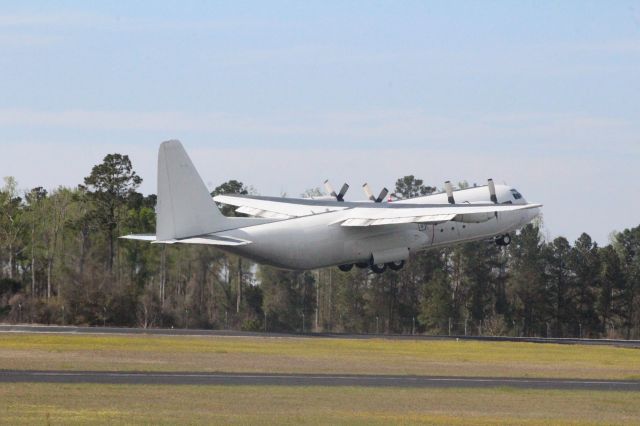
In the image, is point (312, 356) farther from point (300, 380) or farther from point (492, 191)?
point (492, 191)

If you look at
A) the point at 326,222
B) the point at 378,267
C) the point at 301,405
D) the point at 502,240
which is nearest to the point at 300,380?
the point at 301,405

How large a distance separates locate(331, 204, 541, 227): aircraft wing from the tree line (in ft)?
98.4

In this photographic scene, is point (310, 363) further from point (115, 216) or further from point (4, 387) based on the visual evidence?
point (115, 216)

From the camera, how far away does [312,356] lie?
1980 inches

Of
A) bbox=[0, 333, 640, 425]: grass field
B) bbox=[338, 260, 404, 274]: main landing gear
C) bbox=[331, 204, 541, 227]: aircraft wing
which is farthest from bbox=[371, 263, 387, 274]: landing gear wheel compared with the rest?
bbox=[0, 333, 640, 425]: grass field

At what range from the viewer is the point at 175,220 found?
59.7 m

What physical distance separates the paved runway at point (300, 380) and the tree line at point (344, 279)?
52.9 metres

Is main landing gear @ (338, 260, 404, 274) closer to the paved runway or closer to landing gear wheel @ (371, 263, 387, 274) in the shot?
landing gear wheel @ (371, 263, 387, 274)

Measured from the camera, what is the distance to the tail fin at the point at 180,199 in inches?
2336

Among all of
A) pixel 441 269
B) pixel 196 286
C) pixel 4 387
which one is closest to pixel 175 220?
pixel 4 387

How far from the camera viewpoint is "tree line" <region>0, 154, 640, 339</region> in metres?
99.6

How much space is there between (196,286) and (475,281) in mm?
26215

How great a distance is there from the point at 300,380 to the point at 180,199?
22650 millimetres

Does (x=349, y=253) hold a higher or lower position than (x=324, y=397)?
higher
